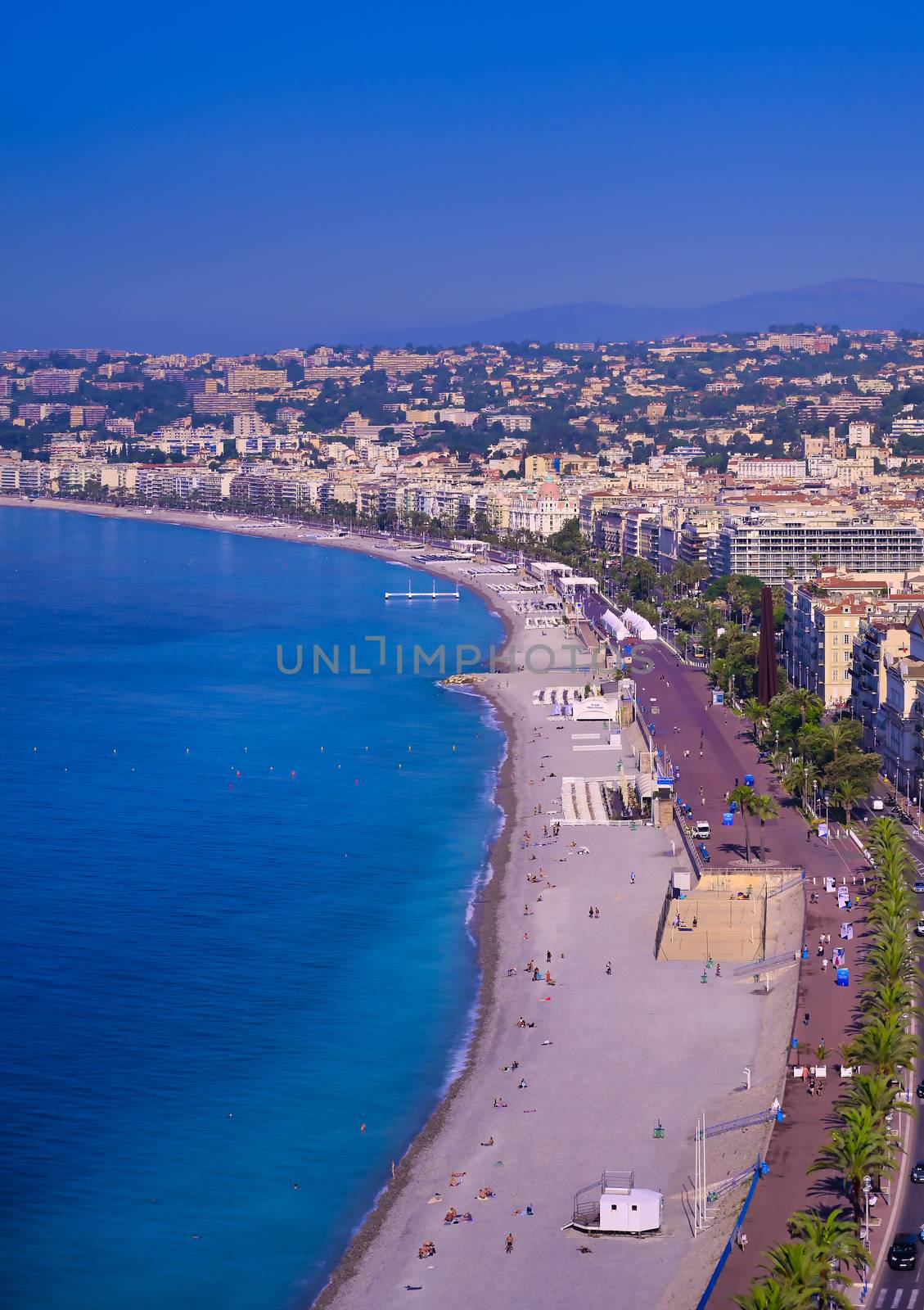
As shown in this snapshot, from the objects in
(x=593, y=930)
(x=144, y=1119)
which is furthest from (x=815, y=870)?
(x=144, y=1119)

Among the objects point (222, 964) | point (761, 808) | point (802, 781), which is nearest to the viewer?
point (222, 964)

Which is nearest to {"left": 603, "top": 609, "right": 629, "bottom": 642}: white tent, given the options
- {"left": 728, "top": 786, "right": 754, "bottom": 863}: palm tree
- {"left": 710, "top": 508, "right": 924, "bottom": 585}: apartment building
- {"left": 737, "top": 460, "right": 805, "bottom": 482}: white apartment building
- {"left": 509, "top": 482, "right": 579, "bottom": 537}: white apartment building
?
{"left": 710, "top": 508, "right": 924, "bottom": 585}: apartment building

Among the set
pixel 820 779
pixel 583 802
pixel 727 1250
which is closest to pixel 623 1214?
pixel 727 1250

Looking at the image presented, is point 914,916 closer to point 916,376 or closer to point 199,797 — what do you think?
point 199,797

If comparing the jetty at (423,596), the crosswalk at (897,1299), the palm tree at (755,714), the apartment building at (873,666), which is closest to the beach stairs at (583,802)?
the palm tree at (755,714)

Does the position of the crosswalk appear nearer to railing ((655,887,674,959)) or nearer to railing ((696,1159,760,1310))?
railing ((696,1159,760,1310))

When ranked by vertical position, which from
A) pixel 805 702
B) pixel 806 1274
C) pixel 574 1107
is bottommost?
pixel 574 1107

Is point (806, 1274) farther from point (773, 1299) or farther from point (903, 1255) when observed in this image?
point (903, 1255)
